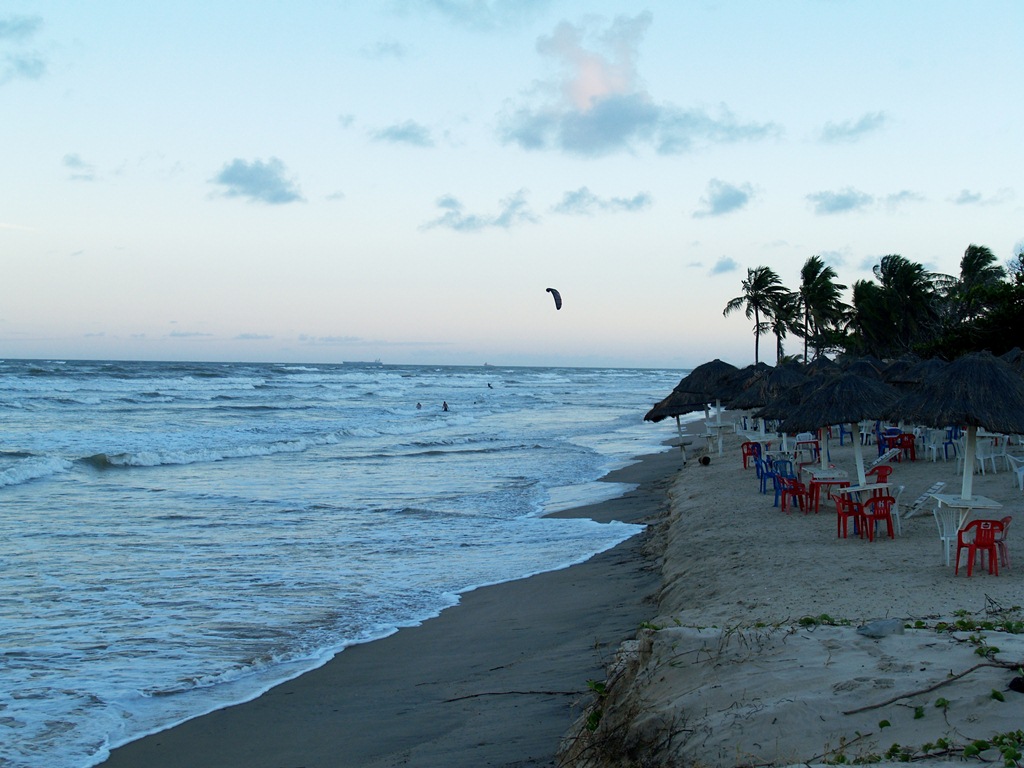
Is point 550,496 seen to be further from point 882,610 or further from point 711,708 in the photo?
point 711,708

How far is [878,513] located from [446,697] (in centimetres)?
539


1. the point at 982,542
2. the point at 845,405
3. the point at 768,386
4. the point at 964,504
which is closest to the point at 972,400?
the point at 964,504

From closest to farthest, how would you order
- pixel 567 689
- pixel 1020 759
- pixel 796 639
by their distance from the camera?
pixel 1020 759 → pixel 796 639 → pixel 567 689

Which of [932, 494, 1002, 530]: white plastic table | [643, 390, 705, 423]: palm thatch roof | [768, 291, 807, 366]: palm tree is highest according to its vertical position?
[768, 291, 807, 366]: palm tree

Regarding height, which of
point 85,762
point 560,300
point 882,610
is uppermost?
point 560,300

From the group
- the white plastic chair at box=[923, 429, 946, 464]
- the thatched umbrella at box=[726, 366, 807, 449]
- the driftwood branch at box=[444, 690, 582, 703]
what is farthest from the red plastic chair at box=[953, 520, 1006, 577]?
the thatched umbrella at box=[726, 366, 807, 449]

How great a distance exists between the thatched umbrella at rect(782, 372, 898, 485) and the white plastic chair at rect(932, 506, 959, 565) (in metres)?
2.12

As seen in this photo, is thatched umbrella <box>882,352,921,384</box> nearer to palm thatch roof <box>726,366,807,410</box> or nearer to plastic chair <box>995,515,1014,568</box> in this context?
palm thatch roof <box>726,366,807,410</box>

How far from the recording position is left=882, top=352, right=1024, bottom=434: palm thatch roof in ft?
26.3

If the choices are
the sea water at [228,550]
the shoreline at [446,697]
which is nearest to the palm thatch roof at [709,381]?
the sea water at [228,550]

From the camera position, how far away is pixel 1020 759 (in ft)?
10.2

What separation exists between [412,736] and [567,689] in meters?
1.11

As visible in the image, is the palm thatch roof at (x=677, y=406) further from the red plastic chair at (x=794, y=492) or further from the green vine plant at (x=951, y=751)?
the green vine plant at (x=951, y=751)

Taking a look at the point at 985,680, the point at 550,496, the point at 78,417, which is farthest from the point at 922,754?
the point at 78,417
